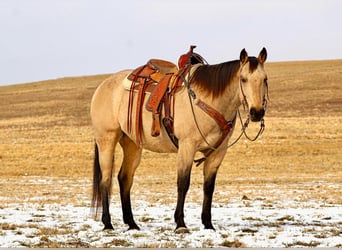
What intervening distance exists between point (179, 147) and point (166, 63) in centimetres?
173

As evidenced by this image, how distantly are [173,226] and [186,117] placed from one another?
1.85 metres

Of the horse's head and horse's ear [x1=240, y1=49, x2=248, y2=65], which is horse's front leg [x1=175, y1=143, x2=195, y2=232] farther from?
horse's ear [x1=240, y1=49, x2=248, y2=65]

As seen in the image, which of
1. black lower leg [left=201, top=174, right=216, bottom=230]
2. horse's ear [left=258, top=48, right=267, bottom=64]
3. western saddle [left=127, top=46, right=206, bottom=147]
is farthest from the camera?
black lower leg [left=201, top=174, right=216, bottom=230]

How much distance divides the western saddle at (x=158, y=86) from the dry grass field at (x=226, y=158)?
222cm

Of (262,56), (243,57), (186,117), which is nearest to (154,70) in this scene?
(186,117)

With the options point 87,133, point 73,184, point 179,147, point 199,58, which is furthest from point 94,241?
point 87,133

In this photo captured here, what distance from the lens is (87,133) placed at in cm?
3988

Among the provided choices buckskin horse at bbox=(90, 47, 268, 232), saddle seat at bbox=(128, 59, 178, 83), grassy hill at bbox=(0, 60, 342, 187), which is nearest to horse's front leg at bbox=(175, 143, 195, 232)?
buckskin horse at bbox=(90, 47, 268, 232)

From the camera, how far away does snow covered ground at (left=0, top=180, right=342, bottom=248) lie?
8273mm

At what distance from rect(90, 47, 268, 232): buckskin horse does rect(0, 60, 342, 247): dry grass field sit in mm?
1872

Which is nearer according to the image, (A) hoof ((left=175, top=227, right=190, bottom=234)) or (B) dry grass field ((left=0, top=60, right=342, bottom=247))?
(A) hoof ((left=175, top=227, right=190, bottom=234))

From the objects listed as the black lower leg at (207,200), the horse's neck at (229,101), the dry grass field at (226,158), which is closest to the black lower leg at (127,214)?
the black lower leg at (207,200)

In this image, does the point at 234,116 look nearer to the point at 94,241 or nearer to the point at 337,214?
the point at 94,241

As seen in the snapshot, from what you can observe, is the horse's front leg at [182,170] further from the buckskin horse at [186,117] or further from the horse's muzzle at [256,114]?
the horse's muzzle at [256,114]
